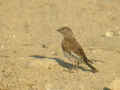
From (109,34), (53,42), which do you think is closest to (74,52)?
(53,42)

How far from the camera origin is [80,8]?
1700cm

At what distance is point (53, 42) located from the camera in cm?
1280

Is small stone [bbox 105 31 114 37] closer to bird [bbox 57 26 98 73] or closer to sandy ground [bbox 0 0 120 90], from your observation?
sandy ground [bbox 0 0 120 90]

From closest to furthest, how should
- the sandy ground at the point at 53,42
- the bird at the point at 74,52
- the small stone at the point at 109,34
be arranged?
the sandy ground at the point at 53,42 → the bird at the point at 74,52 → the small stone at the point at 109,34

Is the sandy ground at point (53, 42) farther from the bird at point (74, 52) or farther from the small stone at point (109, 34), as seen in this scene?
the bird at point (74, 52)

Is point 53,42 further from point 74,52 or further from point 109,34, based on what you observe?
point 74,52

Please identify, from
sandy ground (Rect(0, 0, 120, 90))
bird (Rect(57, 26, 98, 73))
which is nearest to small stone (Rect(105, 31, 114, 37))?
sandy ground (Rect(0, 0, 120, 90))

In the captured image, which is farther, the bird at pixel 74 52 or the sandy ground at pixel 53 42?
the bird at pixel 74 52

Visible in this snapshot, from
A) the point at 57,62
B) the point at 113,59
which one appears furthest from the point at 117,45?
the point at 57,62

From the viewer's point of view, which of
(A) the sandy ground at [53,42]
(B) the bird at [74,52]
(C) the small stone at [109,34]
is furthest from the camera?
(C) the small stone at [109,34]

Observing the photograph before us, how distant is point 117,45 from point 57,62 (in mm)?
3388

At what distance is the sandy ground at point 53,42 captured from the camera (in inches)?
345

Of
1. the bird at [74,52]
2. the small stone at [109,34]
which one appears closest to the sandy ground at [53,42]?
the small stone at [109,34]

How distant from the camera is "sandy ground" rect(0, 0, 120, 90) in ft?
28.7
